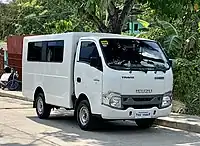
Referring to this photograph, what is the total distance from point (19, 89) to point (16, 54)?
1.80 meters

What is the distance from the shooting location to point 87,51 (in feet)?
34.7

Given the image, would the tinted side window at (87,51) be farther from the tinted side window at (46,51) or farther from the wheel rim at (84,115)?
the wheel rim at (84,115)

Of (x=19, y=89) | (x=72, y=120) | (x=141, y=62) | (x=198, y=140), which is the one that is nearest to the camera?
(x=198, y=140)

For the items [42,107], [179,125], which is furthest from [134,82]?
[42,107]

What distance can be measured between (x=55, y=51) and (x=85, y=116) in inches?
81.2

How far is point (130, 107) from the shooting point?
994cm

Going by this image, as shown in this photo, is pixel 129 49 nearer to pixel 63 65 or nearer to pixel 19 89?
pixel 63 65

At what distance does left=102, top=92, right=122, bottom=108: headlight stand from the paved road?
0.70 meters

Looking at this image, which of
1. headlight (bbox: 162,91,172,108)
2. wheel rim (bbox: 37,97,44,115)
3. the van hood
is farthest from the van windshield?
wheel rim (bbox: 37,97,44,115)

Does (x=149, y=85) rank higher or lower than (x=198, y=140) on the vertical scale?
higher

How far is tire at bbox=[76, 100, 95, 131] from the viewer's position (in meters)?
10.3

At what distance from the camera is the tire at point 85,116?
10.3 m

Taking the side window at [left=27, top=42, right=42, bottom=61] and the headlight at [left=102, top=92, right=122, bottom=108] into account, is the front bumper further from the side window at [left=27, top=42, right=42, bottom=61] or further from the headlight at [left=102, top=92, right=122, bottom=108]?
the side window at [left=27, top=42, right=42, bottom=61]

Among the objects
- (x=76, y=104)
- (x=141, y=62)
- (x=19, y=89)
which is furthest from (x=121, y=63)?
(x=19, y=89)
